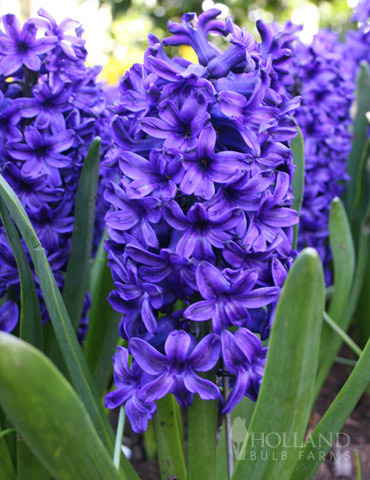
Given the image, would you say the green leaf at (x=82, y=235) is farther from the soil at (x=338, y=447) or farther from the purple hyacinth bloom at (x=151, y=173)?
the soil at (x=338, y=447)

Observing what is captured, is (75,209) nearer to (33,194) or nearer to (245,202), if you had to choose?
(33,194)

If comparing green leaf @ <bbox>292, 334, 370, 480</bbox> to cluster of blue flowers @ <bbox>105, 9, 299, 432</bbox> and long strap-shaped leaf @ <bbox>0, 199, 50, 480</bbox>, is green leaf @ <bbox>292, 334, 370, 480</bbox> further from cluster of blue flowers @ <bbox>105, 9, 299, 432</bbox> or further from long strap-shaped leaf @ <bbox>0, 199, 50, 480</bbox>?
long strap-shaped leaf @ <bbox>0, 199, 50, 480</bbox>

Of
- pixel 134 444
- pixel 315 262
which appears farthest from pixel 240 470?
pixel 134 444

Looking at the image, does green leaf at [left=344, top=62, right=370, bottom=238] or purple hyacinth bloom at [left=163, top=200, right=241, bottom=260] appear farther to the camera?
green leaf at [left=344, top=62, right=370, bottom=238]

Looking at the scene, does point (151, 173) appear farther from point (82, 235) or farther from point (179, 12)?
point (179, 12)

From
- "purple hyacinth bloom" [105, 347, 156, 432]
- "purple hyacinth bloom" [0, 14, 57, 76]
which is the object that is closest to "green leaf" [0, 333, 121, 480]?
"purple hyacinth bloom" [105, 347, 156, 432]
